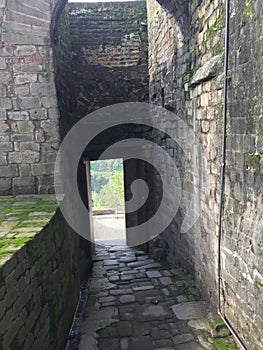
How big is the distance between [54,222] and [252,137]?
2334mm

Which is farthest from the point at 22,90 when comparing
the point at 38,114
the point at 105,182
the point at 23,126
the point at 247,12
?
the point at 105,182

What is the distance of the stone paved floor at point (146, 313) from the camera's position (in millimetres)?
3666

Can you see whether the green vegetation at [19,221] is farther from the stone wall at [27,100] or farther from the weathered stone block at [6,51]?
the weathered stone block at [6,51]

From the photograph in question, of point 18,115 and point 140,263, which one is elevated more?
point 18,115

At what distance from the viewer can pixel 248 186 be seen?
2955mm

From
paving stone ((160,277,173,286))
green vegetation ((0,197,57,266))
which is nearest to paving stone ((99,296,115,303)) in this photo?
paving stone ((160,277,173,286))

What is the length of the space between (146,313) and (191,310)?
2.00ft

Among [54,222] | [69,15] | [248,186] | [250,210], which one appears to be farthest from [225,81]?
[69,15]

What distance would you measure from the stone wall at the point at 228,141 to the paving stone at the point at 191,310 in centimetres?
15

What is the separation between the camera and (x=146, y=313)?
432 cm

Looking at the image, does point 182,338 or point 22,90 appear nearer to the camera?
point 182,338

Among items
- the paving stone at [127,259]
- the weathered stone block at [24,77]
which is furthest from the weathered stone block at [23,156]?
the paving stone at [127,259]

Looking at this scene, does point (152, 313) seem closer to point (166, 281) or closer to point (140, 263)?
point (166, 281)

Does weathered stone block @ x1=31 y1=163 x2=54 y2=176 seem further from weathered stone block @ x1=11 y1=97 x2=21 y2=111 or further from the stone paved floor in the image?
the stone paved floor
